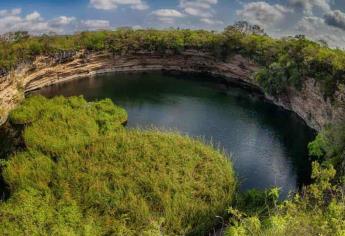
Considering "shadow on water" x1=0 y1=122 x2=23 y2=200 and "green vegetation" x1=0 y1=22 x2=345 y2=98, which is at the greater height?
"green vegetation" x1=0 y1=22 x2=345 y2=98

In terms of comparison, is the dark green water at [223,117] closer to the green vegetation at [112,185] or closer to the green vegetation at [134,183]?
the green vegetation at [134,183]

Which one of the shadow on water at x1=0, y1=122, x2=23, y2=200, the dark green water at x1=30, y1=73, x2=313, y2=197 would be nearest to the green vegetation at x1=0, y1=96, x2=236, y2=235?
the shadow on water at x1=0, y1=122, x2=23, y2=200

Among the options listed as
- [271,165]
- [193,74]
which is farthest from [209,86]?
[271,165]

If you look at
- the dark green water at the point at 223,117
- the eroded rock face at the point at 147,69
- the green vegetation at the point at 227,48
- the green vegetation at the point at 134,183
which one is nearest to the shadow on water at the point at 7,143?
the green vegetation at the point at 134,183

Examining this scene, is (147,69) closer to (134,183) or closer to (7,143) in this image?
(7,143)

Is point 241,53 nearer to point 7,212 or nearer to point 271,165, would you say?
point 271,165

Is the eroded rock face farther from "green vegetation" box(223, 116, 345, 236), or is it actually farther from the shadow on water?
"green vegetation" box(223, 116, 345, 236)

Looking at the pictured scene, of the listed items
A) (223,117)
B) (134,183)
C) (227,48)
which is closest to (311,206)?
(134,183)
